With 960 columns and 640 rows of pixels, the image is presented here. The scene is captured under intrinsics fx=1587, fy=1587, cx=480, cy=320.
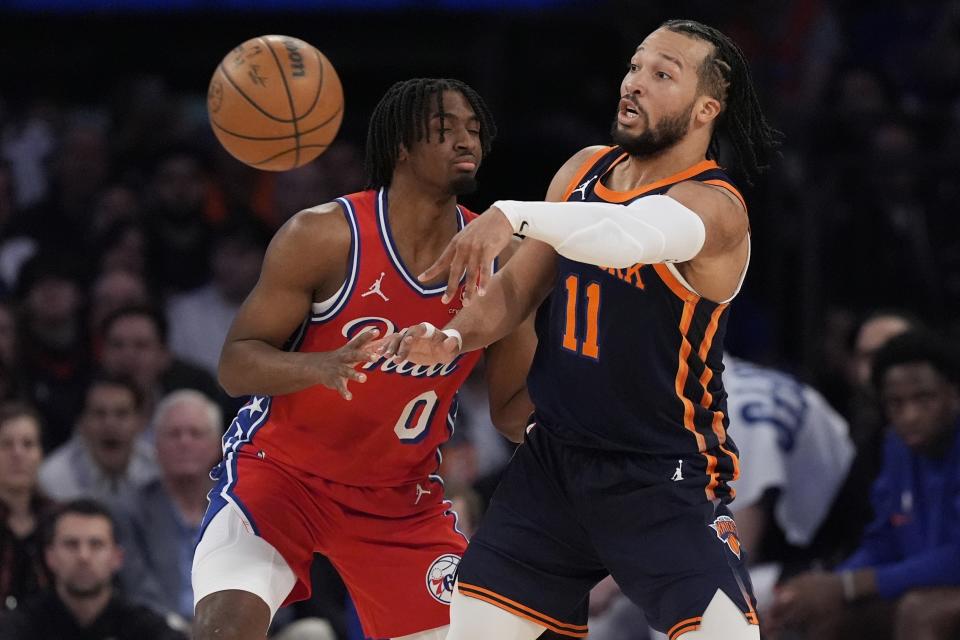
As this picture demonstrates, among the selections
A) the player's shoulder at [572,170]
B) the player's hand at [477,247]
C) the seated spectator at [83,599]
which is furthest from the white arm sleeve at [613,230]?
the seated spectator at [83,599]

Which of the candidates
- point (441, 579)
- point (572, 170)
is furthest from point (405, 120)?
point (441, 579)

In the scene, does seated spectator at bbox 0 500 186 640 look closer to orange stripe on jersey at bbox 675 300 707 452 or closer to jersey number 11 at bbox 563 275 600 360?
jersey number 11 at bbox 563 275 600 360

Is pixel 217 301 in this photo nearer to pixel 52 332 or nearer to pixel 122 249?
pixel 122 249

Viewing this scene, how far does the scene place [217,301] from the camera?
9.07 meters

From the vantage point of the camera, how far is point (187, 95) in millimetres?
12203

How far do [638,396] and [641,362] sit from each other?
9 centimetres

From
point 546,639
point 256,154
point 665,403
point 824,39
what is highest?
point 824,39

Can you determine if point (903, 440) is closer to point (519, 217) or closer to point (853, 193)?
point (853, 193)

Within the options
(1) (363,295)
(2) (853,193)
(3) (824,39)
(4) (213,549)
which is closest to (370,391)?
(1) (363,295)

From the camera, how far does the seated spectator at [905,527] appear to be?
6.48 m

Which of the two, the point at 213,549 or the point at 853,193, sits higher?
the point at 853,193

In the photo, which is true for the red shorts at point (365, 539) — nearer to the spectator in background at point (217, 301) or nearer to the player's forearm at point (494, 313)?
the player's forearm at point (494, 313)

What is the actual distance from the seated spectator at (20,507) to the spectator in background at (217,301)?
77.8 inches

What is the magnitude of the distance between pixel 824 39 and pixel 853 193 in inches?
63.8
